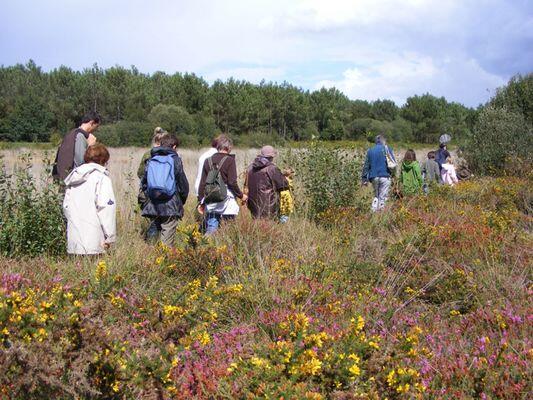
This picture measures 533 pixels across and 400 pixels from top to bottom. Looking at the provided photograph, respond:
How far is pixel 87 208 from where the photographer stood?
16.9 feet

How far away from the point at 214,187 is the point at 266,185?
869 millimetres

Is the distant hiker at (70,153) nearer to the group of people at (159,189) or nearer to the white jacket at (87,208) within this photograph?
the group of people at (159,189)

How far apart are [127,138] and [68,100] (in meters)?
16.7

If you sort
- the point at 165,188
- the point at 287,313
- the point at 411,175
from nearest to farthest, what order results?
1. the point at 287,313
2. the point at 165,188
3. the point at 411,175

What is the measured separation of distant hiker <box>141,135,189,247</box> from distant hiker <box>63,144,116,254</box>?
2.99 ft

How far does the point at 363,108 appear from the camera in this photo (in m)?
70.2

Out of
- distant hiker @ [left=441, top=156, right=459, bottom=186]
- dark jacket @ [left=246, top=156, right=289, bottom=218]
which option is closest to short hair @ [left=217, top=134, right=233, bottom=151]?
dark jacket @ [left=246, top=156, right=289, bottom=218]

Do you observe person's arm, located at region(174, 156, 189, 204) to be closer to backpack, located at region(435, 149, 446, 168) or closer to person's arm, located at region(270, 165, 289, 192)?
person's arm, located at region(270, 165, 289, 192)

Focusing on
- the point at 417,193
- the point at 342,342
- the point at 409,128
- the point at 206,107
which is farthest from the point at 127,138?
the point at 409,128

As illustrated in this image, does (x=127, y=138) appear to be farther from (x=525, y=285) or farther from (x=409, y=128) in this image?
(x=409, y=128)

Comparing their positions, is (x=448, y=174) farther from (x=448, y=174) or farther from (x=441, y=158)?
(x=441, y=158)

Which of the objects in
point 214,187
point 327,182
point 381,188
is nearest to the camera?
point 214,187

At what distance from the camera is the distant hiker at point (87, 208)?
5133mm

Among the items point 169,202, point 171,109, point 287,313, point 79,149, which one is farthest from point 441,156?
point 171,109
